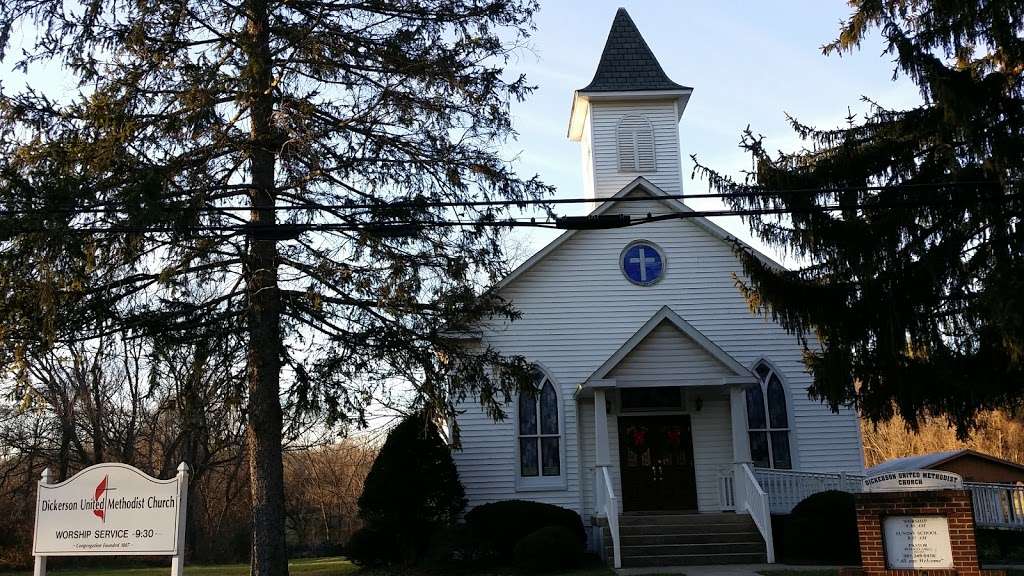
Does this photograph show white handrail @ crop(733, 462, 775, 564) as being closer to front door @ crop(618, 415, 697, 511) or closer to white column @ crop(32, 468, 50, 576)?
front door @ crop(618, 415, 697, 511)

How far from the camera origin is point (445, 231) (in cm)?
1228

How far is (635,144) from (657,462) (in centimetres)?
788

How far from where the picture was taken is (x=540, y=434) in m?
19.0

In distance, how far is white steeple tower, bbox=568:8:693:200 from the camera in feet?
73.2

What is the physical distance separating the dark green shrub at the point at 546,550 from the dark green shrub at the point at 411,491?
2360mm

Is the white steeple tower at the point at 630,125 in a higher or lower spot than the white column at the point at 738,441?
higher

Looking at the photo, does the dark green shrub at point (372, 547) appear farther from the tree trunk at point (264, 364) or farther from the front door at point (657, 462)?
the tree trunk at point (264, 364)

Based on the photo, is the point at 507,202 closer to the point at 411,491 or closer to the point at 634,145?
the point at 411,491

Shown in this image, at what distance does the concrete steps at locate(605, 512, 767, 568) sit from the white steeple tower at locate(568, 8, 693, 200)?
8348 millimetres

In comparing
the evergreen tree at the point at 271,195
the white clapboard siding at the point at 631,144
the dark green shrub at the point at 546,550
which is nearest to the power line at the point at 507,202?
the evergreen tree at the point at 271,195

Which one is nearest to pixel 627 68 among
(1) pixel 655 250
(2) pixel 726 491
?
(1) pixel 655 250

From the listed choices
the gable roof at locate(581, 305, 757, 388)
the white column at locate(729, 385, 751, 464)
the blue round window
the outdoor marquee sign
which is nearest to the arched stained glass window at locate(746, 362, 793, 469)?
the white column at locate(729, 385, 751, 464)

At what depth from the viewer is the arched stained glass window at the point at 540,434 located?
61.9ft

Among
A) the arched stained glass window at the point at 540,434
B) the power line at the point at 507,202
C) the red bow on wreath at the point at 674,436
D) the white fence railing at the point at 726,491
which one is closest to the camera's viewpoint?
the power line at the point at 507,202
